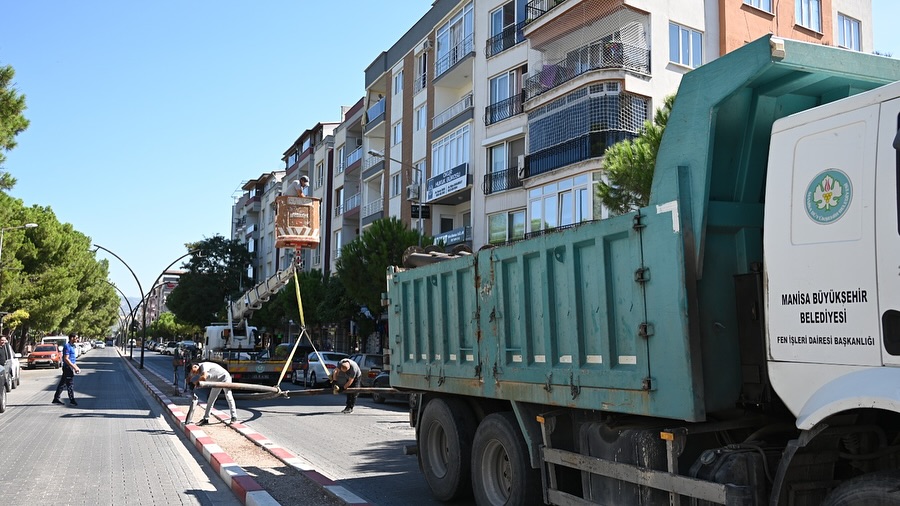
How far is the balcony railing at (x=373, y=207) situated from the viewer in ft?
141

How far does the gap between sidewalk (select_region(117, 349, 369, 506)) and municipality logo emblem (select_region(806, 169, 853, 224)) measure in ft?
16.2

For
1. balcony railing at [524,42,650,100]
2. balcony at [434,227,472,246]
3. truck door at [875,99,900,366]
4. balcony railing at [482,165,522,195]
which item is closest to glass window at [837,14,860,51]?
balcony railing at [524,42,650,100]

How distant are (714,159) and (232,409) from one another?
1182cm

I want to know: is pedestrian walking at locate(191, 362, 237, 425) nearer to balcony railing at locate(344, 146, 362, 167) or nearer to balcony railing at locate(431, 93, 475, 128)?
balcony railing at locate(431, 93, 475, 128)

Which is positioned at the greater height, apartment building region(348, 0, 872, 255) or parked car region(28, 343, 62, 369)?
apartment building region(348, 0, 872, 255)

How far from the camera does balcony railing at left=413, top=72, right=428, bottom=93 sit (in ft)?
126

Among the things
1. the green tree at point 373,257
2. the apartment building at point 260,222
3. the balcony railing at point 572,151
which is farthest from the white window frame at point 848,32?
the apartment building at point 260,222

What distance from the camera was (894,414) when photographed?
12.6 feet

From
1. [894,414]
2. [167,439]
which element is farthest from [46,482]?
[894,414]

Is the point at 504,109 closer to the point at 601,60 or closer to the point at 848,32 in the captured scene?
the point at 601,60

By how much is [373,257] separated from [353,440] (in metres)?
19.2

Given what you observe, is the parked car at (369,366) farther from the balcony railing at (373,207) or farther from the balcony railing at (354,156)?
the balcony railing at (354,156)

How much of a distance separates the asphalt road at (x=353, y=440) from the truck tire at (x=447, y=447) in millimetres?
260

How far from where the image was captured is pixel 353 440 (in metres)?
13.2
